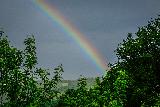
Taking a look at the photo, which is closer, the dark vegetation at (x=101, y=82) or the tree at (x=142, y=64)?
the dark vegetation at (x=101, y=82)

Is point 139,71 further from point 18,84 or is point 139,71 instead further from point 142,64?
point 18,84

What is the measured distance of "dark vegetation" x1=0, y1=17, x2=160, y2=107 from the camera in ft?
105

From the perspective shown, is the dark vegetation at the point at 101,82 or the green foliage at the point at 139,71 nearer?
the dark vegetation at the point at 101,82

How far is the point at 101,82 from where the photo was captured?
147ft

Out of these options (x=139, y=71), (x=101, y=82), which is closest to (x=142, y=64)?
(x=139, y=71)

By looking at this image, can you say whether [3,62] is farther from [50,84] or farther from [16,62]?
[50,84]

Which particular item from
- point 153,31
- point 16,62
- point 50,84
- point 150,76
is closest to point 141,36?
point 153,31

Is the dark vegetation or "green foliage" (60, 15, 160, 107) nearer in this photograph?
the dark vegetation

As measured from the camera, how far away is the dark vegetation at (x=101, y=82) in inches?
1261

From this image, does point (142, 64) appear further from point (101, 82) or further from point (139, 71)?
point (101, 82)

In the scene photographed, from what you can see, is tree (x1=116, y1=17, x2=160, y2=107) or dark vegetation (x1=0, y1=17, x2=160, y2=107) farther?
tree (x1=116, y1=17, x2=160, y2=107)

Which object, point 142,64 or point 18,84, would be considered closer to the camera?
point 18,84

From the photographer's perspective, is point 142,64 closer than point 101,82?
No

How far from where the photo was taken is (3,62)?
40.9m
